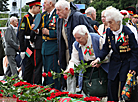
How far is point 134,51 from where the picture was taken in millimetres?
5152

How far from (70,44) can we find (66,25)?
Answer: 39 centimetres

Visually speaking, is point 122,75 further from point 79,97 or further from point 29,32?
point 29,32

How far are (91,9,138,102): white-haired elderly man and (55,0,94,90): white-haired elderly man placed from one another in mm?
1267

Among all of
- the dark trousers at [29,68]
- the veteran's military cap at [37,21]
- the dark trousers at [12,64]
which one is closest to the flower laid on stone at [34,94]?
the veteran's military cap at [37,21]

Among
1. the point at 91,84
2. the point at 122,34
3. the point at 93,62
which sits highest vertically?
the point at 122,34

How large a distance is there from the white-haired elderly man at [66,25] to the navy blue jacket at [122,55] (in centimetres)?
122

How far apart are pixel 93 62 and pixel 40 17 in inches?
105

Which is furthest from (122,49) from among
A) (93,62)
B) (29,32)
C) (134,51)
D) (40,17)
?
(29,32)

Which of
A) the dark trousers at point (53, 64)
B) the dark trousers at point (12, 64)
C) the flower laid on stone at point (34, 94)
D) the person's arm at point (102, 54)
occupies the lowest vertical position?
the dark trousers at point (12, 64)

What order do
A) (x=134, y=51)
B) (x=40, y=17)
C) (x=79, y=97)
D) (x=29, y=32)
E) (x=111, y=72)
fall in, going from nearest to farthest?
(x=79, y=97) → (x=134, y=51) → (x=111, y=72) → (x=40, y=17) → (x=29, y=32)

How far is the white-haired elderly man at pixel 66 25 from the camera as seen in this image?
663 cm

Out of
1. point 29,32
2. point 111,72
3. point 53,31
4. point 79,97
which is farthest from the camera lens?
point 29,32

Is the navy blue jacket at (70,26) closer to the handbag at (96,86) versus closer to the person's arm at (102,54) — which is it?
the person's arm at (102,54)

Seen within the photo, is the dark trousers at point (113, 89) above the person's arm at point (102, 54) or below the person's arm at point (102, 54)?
below
